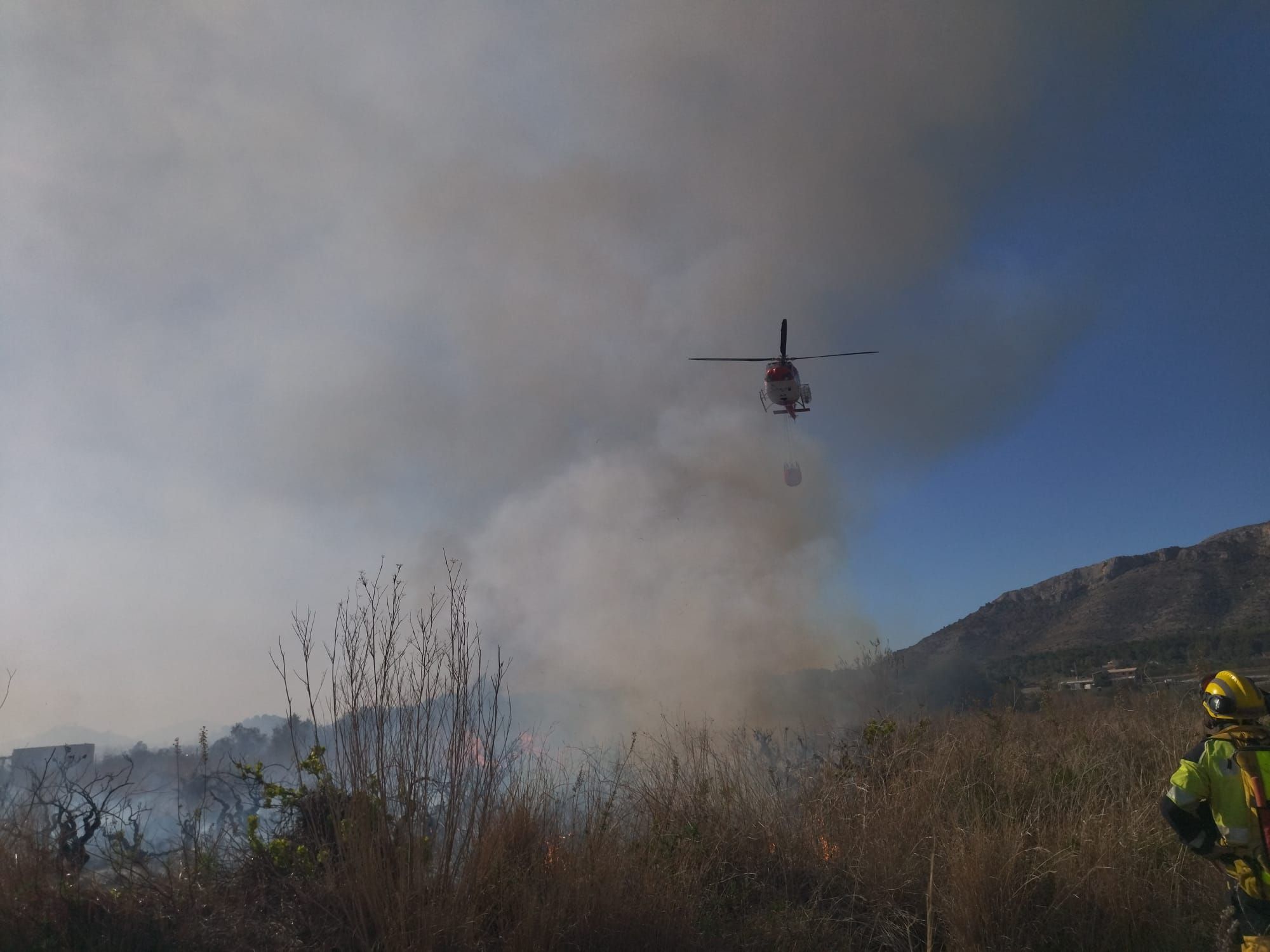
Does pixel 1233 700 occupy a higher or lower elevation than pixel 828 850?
higher

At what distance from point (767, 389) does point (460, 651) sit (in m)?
19.4

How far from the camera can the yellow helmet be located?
517 centimetres

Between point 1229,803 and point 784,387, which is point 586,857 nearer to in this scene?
point 1229,803

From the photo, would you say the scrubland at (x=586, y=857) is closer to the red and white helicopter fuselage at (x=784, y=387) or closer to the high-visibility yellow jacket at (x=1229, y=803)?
the high-visibility yellow jacket at (x=1229, y=803)

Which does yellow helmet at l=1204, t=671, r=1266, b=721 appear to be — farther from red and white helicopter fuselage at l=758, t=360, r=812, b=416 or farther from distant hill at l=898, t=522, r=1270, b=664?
distant hill at l=898, t=522, r=1270, b=664

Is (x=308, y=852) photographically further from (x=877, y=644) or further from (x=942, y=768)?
(x=877, y=644)

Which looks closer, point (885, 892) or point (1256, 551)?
point (885, 892)

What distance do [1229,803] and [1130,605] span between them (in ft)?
196

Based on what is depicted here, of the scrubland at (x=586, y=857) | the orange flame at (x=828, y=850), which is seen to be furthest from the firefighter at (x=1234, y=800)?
the orange flame at (x=828, y=850)

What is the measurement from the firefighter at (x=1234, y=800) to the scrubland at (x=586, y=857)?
1.34 meters

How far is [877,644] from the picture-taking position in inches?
506

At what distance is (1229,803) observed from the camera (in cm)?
505

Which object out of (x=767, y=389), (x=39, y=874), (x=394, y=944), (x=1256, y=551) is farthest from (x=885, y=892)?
(x=1256, y=551)

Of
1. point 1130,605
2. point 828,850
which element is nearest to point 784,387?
point 828,850
